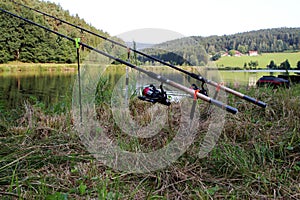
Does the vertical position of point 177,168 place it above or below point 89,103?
below

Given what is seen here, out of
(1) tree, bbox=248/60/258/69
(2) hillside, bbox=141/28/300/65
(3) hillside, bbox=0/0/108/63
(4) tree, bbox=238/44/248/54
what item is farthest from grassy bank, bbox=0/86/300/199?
Answer: (3) hillside, bbox=0/0/108/63

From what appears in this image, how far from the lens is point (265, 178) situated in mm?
1313

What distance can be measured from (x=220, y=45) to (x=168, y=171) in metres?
2.89

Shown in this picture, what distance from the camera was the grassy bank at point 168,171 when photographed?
45.9 inches

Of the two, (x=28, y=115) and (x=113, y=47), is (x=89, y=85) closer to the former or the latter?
(x=113, y=47)

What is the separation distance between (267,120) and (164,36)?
1.21 m

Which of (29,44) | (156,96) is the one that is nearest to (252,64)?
(156,96)

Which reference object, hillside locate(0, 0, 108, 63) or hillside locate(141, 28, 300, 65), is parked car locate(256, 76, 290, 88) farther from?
hillside locate(0, 0, 108, 63)

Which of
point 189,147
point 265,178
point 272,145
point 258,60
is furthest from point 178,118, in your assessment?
point 258,60

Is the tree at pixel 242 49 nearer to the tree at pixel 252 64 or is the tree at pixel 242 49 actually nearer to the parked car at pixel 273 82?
the tree at pixel 252 64

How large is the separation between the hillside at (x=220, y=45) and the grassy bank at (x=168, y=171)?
1.97ft

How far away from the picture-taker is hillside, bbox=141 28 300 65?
5.73ft

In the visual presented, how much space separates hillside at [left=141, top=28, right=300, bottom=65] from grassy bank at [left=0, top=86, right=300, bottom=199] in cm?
60

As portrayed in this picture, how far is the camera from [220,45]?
386 cm
